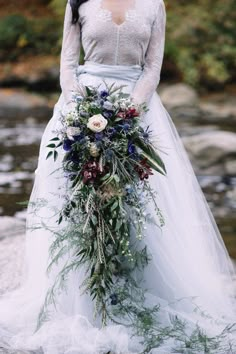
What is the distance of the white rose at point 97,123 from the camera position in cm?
349

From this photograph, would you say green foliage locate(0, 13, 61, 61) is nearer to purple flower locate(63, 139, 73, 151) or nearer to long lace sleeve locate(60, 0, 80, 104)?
long lace sleeve locate(60, 0, 80, 104)

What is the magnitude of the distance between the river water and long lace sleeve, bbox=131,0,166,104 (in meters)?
2.28

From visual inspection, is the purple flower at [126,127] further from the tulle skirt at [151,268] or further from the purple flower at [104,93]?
the tulle skirt at [151,268]

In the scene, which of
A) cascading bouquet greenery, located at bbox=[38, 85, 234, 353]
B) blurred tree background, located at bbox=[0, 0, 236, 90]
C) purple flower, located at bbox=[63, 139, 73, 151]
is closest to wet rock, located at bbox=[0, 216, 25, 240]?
cascading bouquet greenery, located at bbox=[38, 85, 234, 353]

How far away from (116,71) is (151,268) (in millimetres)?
1127

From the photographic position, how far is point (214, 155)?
9.34 m

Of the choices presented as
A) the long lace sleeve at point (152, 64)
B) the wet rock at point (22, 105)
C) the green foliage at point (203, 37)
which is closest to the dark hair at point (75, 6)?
the long lace sleeve at point (152, 64)

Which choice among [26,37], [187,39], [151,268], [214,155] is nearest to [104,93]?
[151,268]

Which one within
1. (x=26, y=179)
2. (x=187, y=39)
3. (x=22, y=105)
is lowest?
(x=26, y=179)

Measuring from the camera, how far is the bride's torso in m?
3.88

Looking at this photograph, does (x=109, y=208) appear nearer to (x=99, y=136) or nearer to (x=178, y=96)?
(x=99, y=136)

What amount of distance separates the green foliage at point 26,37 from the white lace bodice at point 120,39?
47.0ft

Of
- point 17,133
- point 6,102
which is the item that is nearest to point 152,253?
point 17,133

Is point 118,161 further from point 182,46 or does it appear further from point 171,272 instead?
point 182,46
